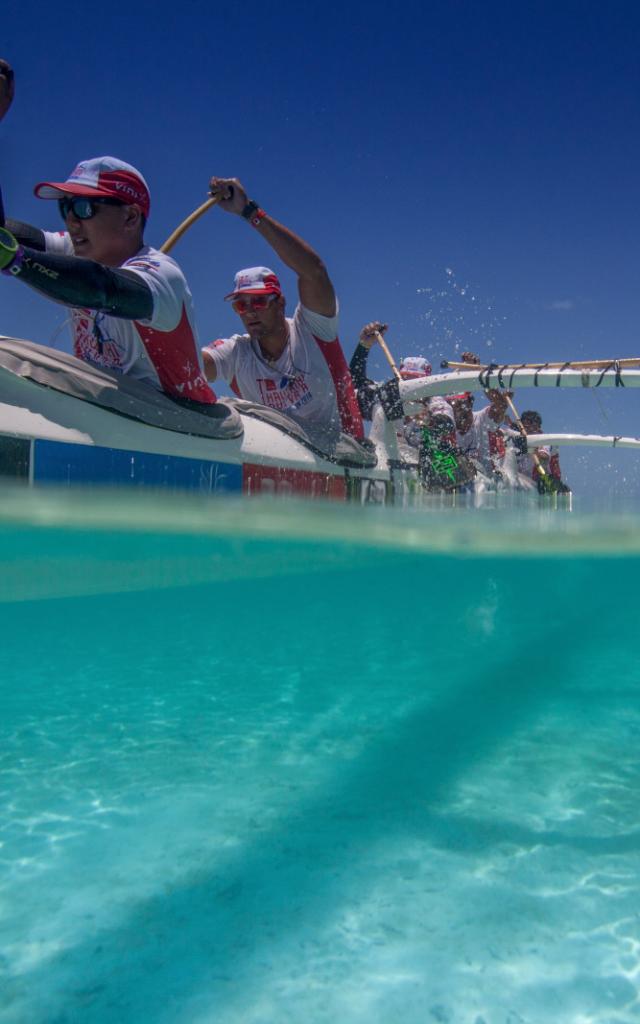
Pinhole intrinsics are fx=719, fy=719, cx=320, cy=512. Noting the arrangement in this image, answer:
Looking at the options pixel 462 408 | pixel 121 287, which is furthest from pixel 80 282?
pixel 462 408

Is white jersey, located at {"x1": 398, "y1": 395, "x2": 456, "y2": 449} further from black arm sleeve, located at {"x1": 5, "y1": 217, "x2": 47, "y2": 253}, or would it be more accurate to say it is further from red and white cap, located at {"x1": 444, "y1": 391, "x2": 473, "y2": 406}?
black arm sleeve, located at {"x1": 5, "y1": 217, "x2": 47, "y2": 253}

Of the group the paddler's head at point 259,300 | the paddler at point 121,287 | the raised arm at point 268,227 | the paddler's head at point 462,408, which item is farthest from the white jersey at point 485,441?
the paddler at point 121,287

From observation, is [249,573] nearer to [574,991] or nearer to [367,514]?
[367,514]

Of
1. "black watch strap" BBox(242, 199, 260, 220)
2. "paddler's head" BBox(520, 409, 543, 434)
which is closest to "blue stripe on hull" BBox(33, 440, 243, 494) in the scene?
"black watch strap" BBox(242, 199, 260, 220)

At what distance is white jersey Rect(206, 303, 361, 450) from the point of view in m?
5.43

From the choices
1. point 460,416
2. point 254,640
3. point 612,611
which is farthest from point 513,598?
point 254,640

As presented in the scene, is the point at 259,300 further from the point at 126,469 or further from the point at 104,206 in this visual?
the point at 126,469

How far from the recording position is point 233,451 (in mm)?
4023

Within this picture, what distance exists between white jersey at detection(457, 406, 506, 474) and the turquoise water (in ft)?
12.6

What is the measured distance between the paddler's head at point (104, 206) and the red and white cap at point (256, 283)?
5.38ft

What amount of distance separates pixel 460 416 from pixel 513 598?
105 inches

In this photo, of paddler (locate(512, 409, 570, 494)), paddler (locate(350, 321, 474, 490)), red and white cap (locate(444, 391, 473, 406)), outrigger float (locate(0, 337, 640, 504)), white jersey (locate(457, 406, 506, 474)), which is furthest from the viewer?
paddler (locate(512, 409, 570, 494))

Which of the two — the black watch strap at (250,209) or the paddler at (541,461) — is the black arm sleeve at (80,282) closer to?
the black watch strap at (250,209)

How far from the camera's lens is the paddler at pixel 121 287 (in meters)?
3.10
